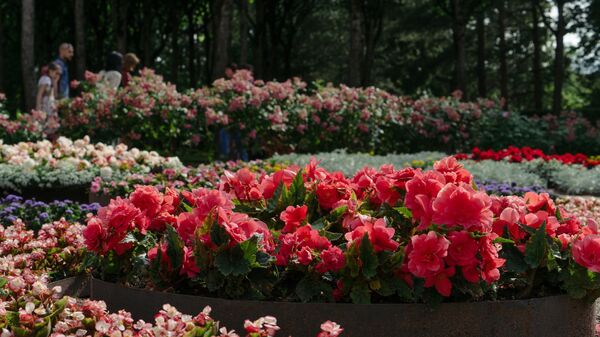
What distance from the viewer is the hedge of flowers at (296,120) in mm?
12734

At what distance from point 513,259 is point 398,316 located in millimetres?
576

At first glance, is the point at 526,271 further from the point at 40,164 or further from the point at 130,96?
the point at 130,96

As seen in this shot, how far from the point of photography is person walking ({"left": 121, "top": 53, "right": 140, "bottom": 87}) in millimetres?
14320

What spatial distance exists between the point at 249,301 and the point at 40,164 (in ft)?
21.3

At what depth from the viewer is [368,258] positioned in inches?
115

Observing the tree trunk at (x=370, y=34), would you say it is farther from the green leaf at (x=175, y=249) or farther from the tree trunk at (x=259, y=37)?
the green leaf at (x=175, y=249)

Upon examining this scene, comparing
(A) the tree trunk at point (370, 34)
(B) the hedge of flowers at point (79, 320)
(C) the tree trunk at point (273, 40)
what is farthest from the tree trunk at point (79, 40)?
(B) the hedge of flowers at point (79, 320)

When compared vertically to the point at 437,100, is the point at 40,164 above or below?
below

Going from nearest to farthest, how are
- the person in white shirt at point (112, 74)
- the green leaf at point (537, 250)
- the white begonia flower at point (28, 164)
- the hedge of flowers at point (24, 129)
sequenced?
the green leaf at point (537, 250), the white begonia flower at point (28, 164), the hedge of flowers at point (24, 129), the person in white shirt at point (112, 74)

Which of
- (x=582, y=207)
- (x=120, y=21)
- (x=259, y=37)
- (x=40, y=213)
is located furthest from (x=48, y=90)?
(x=259, y=37)

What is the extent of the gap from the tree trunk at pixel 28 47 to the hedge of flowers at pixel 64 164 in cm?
1125

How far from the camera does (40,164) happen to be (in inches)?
347

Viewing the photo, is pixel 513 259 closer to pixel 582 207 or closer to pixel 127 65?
pixel 582 207

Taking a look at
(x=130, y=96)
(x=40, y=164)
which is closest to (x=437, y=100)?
(x=130, y=96)
